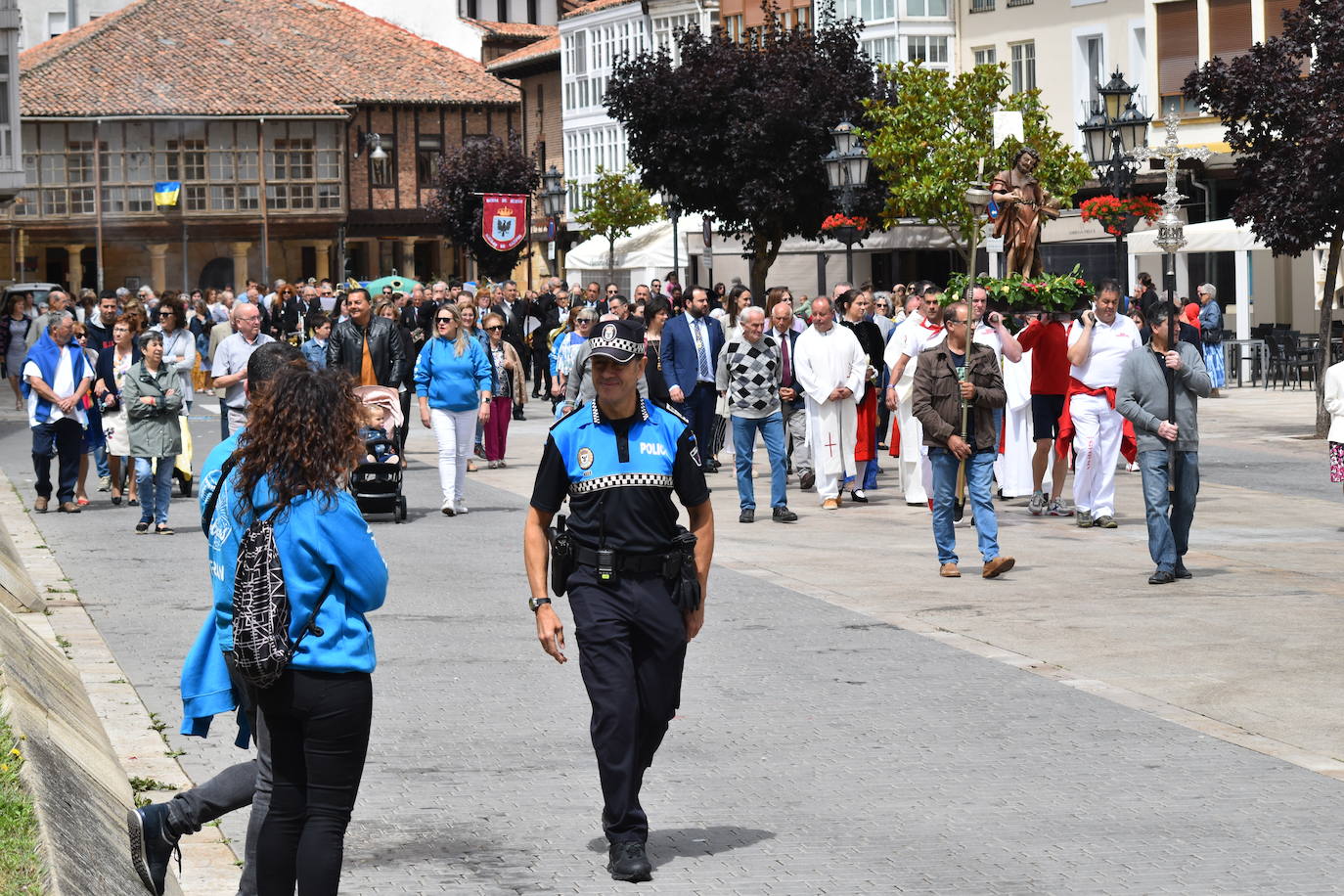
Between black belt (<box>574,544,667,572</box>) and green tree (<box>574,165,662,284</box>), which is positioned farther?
green tree (<box>574,165,662,284</box>)

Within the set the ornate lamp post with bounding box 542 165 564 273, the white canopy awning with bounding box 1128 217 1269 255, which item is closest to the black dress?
the white canopy awning with bounding box 1128 217 1269 255

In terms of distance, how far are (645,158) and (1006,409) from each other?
1173 inches

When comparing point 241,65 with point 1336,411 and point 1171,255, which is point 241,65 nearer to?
point 1171,255

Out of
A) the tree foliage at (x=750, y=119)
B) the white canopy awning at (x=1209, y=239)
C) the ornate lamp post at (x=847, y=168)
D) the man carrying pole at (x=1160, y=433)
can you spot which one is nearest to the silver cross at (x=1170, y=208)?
the man carrying pole at (x=1160, y=433)

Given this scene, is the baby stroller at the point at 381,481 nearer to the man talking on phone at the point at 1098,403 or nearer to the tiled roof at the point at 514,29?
the man talking on phone at the point at 1098,403

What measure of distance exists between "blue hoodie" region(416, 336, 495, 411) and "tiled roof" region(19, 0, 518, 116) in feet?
204

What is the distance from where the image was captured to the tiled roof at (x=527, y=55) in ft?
260

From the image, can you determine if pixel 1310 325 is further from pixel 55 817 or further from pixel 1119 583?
pixel 55 817

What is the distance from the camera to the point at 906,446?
1847 cm

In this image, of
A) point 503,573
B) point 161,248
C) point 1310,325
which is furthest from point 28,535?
point 161,248

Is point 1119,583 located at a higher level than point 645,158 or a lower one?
lower

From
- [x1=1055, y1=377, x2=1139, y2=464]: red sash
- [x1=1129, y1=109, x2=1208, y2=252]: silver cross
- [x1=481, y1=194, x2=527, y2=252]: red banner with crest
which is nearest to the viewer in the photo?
[x1=1129, y1=109, x2=1208, y2=252]: silver cross

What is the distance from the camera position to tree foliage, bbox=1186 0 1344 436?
2380 cm

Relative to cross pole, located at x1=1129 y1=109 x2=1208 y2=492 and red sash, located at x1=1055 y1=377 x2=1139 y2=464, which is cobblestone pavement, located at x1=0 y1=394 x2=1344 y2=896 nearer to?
cross pole, located at x1=1129 y1=109 x2=1208 y2=492
